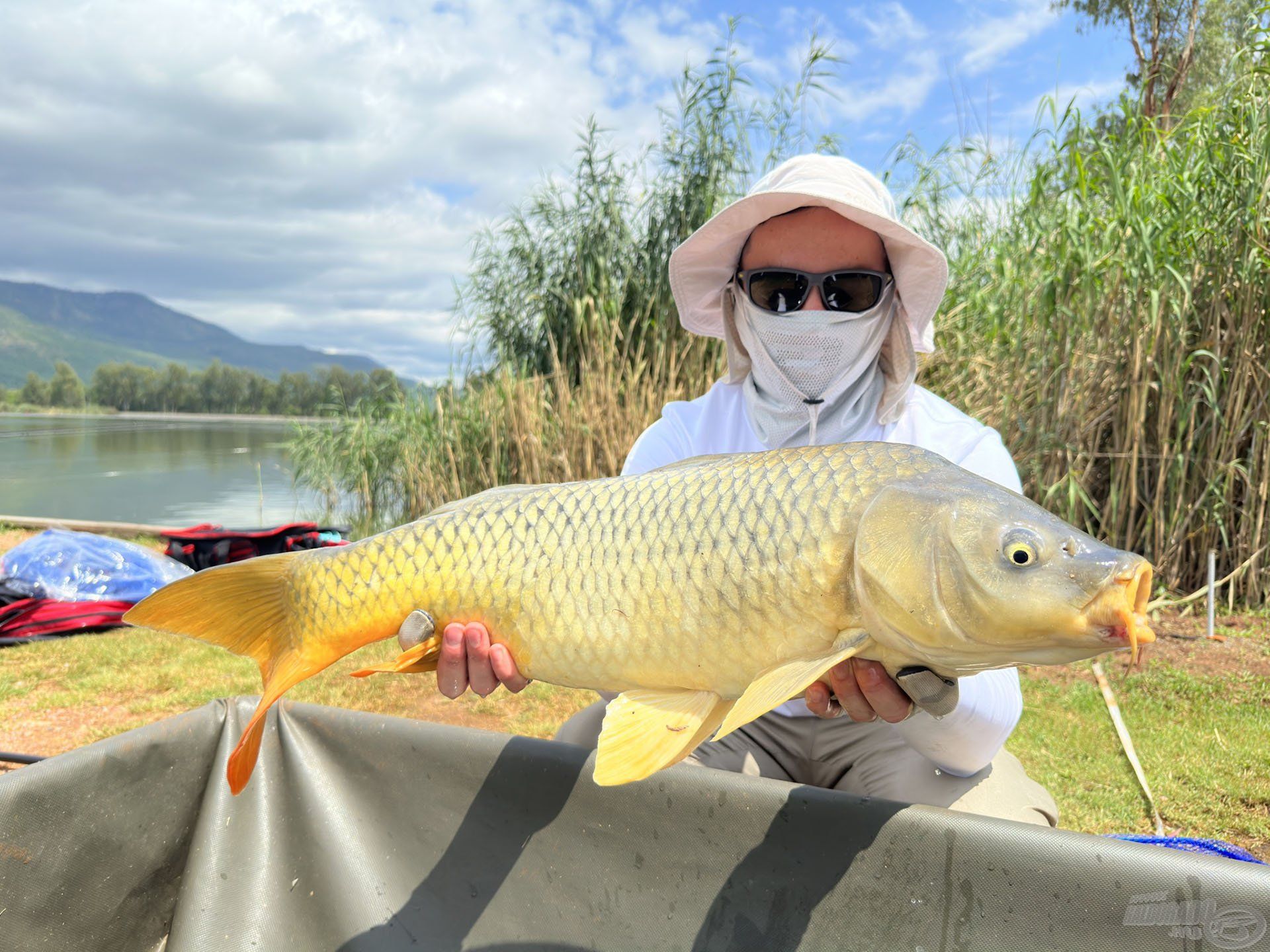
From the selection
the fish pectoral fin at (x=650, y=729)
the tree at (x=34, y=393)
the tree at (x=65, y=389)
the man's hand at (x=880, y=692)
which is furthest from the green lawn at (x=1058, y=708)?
the tree at (x=34, y=393)

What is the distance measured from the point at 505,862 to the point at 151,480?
14462 mm

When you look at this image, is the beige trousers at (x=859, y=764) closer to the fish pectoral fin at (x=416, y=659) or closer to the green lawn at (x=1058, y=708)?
the fish pectoral fin at (x=416, y=659)

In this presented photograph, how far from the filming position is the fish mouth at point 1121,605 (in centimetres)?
77

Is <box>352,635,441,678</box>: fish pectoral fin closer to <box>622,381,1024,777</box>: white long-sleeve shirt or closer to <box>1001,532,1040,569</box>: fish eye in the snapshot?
<box>622,381,1024,777</box>: white long-sleeve shirt

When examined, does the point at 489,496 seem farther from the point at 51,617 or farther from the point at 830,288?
the point at 51,617

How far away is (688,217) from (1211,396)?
2.65 metres

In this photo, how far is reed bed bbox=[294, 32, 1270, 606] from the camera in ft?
11.8

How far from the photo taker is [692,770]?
1202mm

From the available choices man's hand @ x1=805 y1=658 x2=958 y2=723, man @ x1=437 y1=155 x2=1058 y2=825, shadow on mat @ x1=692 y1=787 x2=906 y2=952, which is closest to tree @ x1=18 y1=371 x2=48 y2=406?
man @ x1=437 y1=155 x2=1058 y2=825

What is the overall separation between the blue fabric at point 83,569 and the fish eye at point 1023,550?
3944mm

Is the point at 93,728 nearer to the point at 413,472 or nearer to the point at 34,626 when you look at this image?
the point at 34,626

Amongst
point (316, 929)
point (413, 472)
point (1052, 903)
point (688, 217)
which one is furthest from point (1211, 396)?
point (413, 472)

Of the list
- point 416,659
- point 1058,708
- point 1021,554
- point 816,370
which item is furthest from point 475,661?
point 1058,708

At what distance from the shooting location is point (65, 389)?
65625 millimetres
